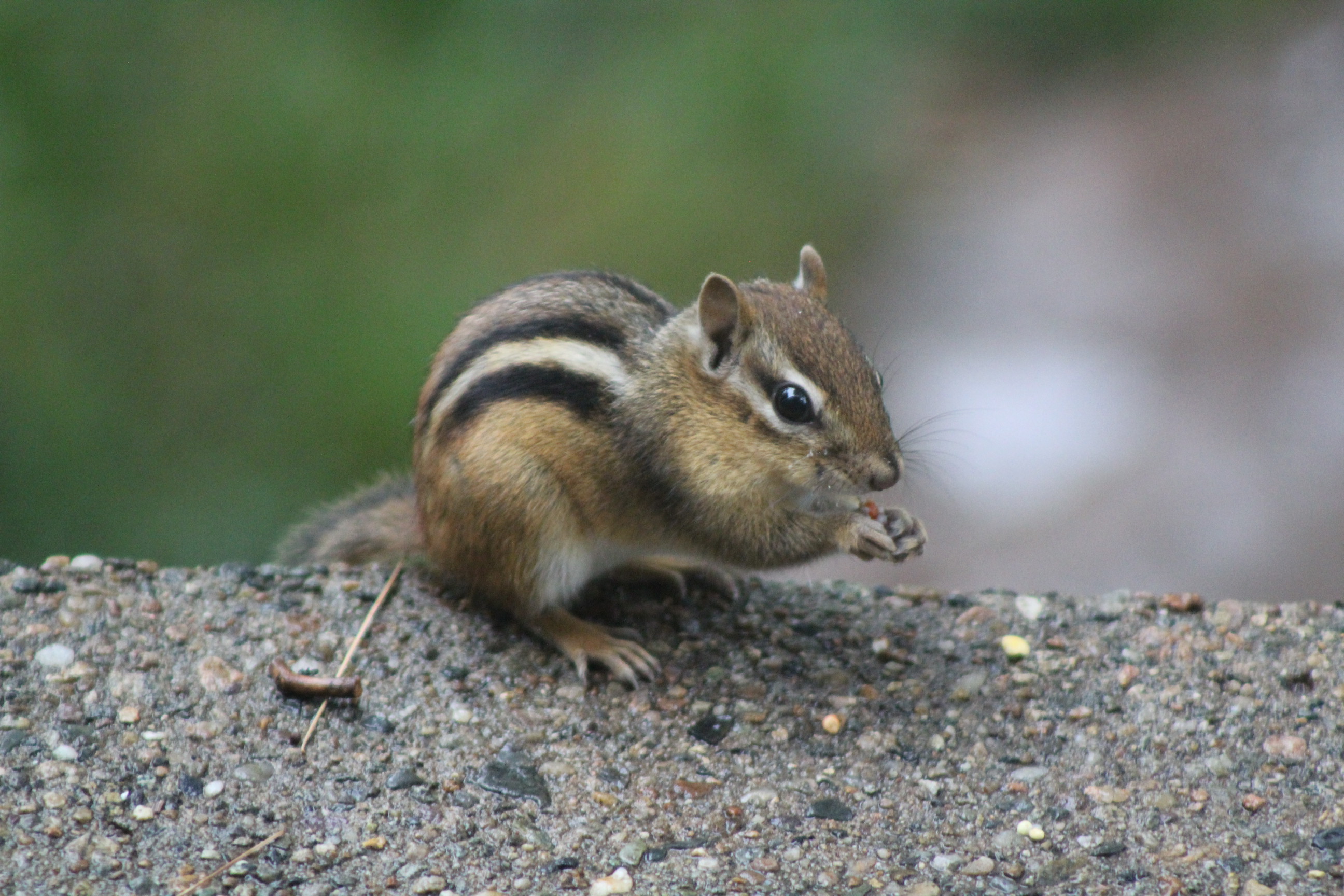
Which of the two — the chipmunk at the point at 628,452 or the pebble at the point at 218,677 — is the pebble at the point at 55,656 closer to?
the pebble at the point at 218,677

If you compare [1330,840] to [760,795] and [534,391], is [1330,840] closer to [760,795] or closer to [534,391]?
[760,795]

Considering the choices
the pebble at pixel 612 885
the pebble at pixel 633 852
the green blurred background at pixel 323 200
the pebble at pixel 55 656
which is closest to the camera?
the pebble at pixel 612 885

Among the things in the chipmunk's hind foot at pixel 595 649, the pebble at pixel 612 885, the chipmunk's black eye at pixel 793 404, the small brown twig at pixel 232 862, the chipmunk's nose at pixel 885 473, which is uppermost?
the chipmunk's black eye at pixel 793 404

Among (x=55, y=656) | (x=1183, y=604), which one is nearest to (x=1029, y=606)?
(x=1183, y=604)

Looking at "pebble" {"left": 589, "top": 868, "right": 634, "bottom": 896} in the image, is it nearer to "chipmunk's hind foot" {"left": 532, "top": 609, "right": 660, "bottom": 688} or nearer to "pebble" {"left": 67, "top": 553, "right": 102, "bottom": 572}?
"chipmunk's hind foot" {"left": 532, "top": 609, "right": 660, "bottom": 688}

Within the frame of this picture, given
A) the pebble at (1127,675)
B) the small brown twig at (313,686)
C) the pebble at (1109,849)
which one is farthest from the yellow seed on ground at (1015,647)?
the small brown twig at (313,686)

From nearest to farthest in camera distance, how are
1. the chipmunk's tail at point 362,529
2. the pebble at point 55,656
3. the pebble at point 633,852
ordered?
1. the pebble at point 633,852
2. the pebble at point 55,656
3. the chipmunk's tail at point 362,529
